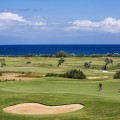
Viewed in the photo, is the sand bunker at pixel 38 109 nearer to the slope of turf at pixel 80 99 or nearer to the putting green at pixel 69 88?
the slope of turf at pixel 80 99

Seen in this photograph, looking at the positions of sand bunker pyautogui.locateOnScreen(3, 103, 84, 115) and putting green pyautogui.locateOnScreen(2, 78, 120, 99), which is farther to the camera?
putting green pyautogui.locateOnScreen(2, 78, 120, 99)

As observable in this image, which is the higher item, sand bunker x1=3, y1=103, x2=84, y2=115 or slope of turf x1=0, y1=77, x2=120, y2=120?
slope of turf x1=0, y1=77, x2=120, y2=120

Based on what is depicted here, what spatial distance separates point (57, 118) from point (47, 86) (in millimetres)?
16268

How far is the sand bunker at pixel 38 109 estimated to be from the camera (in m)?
30.2

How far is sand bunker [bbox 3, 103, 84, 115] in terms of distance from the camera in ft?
99.2

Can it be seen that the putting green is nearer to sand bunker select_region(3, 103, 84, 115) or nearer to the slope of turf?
the slope of turf

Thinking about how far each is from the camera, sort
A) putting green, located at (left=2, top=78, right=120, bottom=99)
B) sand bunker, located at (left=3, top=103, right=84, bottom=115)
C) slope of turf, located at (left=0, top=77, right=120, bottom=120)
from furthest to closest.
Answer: putting green, located at (left=2, top=78, right=120, bottom=99), sand bunker, located at (left=3, top=103, right=84, bottom=115), slope of turf, located at (left=0, top=77, right=120, bottom=120)

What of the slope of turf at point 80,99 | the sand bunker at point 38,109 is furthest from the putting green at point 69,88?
the sand bunker at point 38,109

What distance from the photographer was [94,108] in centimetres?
2945

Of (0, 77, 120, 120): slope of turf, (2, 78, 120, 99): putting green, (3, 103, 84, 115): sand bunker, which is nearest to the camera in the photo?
(0, 77, 120, 120): slope of turf

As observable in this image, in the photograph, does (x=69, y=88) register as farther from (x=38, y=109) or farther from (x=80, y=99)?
(x=38, y=109)

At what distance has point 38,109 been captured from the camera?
31.3 m

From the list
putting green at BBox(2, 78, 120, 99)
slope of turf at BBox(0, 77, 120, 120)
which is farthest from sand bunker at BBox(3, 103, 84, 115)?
putting green at BBox(2, 78, 120, 99)

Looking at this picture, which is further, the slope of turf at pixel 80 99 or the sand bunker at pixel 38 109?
the sand bunker at pixel 38 109
